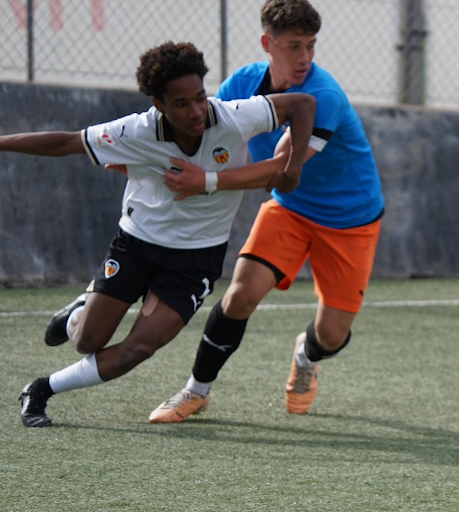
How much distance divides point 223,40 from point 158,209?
4.75 m

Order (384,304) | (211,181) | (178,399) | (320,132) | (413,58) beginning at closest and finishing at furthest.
Result: (211,181) < (320,132) < (178,399) < (384,304) < (413,58)

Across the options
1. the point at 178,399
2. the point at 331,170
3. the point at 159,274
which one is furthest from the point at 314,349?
the point at 159,274

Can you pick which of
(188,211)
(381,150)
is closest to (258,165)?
(188,211)

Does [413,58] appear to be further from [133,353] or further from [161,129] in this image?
[133,353]

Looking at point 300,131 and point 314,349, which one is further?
point 314,349

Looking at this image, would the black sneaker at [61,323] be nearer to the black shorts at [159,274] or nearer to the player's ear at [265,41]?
the black shorts at [159,274]

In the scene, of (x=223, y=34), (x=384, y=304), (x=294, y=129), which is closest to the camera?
(x=294, y=129)

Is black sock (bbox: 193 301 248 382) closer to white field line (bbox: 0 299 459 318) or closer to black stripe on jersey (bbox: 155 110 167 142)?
black stripe on jersey (bbox: 155 110 167 142)

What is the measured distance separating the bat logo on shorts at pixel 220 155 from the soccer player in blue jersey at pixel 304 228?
1.67 feet

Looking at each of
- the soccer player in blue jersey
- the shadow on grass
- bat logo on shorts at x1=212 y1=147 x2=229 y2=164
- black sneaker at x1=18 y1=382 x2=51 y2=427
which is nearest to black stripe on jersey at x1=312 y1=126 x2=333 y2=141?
the soccer player in blue jersey

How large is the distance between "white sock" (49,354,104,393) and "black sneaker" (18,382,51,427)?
3.0 inches

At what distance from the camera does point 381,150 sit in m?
8.73

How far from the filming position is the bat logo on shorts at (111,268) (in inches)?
152

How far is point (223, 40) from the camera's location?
27.2ft
